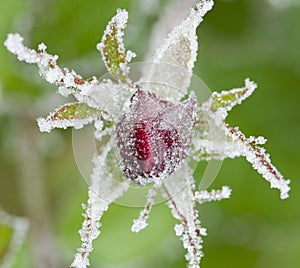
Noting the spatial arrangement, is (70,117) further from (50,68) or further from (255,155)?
(255,155)

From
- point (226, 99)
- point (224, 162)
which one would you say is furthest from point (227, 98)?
point (224, 162)

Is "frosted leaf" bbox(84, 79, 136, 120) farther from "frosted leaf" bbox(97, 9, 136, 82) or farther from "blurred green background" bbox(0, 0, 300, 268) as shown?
"blurred green background" bbox(0, 0, 300, 268)

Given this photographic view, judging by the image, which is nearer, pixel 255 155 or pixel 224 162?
pixel 255 155

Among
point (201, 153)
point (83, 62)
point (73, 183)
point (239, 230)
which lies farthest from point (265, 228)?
point (201, 153)

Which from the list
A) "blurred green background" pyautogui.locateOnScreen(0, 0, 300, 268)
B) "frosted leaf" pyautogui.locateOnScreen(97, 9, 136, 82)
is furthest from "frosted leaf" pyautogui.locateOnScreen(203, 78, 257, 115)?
"blurred green background" pyautogui.locateOnScreen(0, 0, 300, 268)

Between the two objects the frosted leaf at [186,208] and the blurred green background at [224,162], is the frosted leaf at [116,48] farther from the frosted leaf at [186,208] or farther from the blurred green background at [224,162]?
the blurred green background at [224,162]
